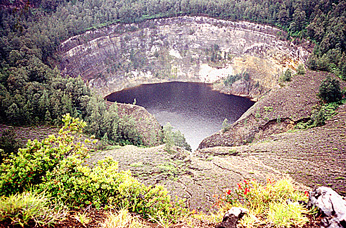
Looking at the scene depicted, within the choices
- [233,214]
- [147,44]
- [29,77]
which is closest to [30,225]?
[233,214]

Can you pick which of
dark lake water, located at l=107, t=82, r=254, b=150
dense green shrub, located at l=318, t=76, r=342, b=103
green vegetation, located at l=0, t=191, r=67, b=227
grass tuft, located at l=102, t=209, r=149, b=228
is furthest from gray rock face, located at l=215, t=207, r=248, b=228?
dark lake water, located at l=107, t=82, r=254, b=150

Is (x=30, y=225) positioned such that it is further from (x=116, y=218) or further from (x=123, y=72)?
(x=123, y=72)

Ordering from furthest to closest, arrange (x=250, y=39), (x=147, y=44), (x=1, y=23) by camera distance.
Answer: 1. (x=147, y=44)
2. (x=250, y=39)
3. (x=1, y=23)

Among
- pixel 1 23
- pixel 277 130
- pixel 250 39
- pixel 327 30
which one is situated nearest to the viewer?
pixel 277 130

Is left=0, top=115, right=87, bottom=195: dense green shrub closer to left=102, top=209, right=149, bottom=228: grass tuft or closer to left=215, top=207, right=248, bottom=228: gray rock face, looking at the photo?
left=102, top=209, right=149, bottom=228: grass tuft

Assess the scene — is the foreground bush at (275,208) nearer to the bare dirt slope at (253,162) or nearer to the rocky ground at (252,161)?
the rocky ground at (252,161)

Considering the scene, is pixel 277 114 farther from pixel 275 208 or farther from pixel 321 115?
pixel 275 208
